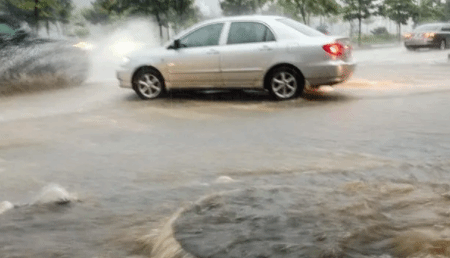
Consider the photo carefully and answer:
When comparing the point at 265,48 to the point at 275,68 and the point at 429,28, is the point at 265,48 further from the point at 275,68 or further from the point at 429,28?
the point at 429,28

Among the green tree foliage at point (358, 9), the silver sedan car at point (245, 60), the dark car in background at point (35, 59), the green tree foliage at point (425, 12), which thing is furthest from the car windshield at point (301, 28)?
the green tree foliage at point (425, 12)

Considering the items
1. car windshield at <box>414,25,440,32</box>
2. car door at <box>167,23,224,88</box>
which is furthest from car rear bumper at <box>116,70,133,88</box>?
car windshield at <box>414,25,440,32</box>

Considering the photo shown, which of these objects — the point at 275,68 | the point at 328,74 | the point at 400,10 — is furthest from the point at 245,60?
the point at 400,10

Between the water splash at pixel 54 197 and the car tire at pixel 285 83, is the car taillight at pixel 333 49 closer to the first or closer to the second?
the car tire at pixel 285 83

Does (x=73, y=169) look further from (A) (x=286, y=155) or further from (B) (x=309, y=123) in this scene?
(B) (x=309, y=123)

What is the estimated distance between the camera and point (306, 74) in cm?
960

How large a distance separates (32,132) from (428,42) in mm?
24366

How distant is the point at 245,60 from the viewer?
9.91m

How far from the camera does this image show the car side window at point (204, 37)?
1032 centimetres

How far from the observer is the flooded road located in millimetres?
3475

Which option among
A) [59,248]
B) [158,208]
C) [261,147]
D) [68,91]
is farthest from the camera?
[68,91]

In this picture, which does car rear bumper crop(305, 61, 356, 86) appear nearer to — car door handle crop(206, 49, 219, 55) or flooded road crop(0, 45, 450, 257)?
flooded road crop(0, 45, 450, 257)

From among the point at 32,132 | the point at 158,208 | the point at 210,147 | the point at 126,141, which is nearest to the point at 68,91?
the point at 32,132

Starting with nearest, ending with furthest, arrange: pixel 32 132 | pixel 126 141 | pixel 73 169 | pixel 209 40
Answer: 1. pixel 73 169
2. pixel 126 141
3. pixel 32 132
4. pixel 209 40
